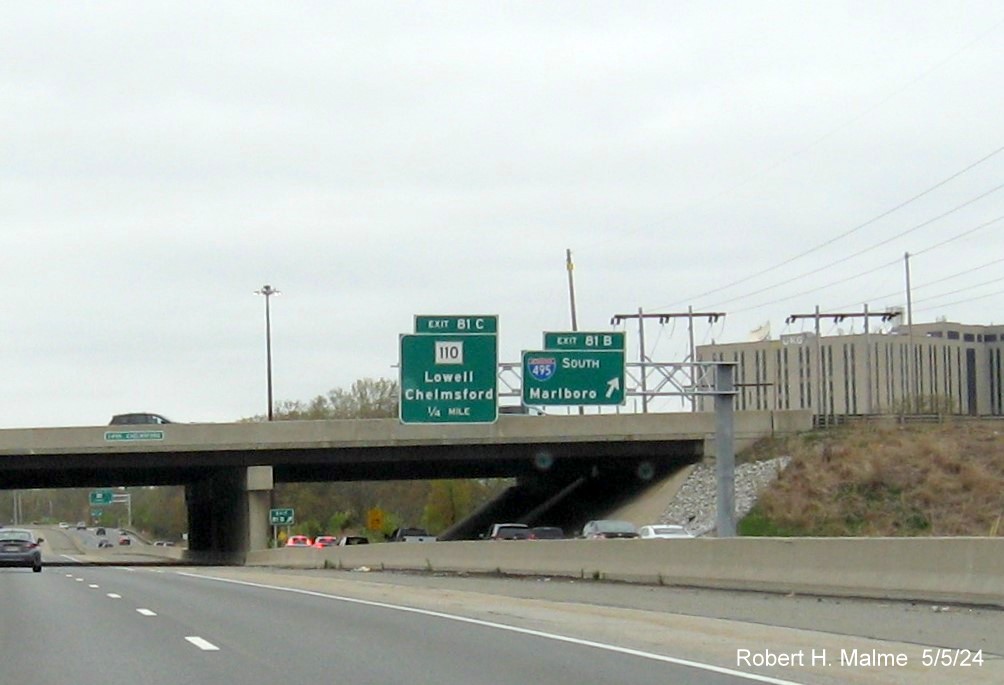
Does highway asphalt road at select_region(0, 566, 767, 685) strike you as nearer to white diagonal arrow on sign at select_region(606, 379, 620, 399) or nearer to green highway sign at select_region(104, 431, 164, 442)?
white diagonal arrow on sign at select_region(606, 379, 620, 399)

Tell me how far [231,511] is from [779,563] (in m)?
51.6

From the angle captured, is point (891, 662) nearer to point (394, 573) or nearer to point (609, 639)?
point (609, 639)

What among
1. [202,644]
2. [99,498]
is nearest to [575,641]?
[202,644]

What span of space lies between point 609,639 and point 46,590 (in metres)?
18.4

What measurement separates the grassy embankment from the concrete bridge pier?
70.2ft

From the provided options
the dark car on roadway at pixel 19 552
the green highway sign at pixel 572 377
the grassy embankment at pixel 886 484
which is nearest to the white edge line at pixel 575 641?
the green highway sign at pixel 572 377

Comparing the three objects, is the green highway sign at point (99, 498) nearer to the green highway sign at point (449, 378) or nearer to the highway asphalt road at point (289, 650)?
the green highway sign at point (449, 378)

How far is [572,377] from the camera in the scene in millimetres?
43656

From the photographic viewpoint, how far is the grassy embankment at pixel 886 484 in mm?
55719

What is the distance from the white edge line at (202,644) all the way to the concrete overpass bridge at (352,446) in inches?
1726

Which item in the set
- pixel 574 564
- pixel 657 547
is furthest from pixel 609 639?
pixel 574 564

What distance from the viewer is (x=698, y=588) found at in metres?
28.3

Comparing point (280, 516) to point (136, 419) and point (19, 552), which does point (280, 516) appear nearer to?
point (136, 419)

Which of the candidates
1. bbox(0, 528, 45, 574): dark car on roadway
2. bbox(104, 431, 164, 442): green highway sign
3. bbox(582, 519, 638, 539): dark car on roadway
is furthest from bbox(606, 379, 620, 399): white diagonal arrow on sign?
bbox(104, 431, 164, 442): green highway sign
